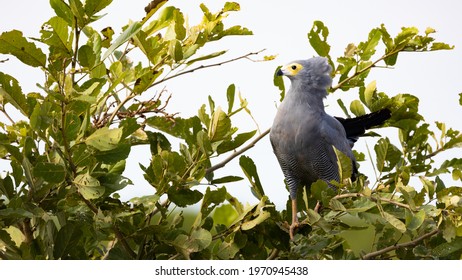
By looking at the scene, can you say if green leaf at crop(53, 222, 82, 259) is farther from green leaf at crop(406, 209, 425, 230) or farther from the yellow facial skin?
the yellow facial skin

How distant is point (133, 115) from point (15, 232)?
25.8 inches

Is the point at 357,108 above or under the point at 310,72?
under

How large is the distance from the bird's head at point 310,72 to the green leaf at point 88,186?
144 cm

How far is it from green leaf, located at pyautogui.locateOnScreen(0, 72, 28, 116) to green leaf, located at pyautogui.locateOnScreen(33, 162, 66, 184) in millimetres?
296

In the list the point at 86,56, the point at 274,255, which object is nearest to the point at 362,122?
the point at 274,255

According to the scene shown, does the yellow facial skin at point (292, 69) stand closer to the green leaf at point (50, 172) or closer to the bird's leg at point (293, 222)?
the bird's leg at point (293, 222)

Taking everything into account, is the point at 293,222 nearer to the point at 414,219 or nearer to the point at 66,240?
the point at 414,219

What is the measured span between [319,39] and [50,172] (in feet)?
5.28

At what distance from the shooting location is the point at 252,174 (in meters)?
3.03

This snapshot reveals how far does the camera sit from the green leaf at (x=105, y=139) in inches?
92.4

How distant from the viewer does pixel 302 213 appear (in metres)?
3.38

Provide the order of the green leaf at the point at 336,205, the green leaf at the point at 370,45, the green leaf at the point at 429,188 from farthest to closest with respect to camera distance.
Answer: the green leaf at the point at 370,45 < the green leaf at the point at 429,188 < the green leaf at the point at 336,205

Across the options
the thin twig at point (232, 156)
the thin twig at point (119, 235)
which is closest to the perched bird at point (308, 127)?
the thin twig at point (232, 156)

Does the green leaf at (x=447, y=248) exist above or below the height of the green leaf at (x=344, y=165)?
below
